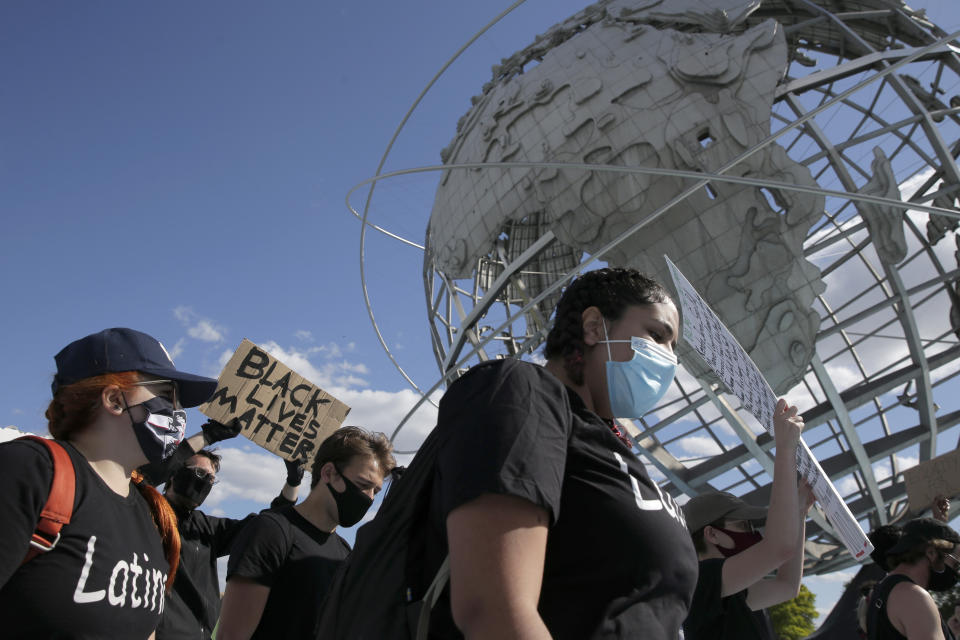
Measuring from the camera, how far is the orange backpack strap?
1.37 meters

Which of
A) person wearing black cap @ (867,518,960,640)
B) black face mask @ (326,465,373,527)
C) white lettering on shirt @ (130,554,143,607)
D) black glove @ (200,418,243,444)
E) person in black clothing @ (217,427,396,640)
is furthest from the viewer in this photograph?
black glove @ (200,418,243,444)

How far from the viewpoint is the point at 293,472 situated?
4.27 meters

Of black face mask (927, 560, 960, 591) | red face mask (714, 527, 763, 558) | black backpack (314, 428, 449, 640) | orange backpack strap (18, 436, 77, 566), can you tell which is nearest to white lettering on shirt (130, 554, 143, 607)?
orange backpack strap (18, 436, 77, 566)

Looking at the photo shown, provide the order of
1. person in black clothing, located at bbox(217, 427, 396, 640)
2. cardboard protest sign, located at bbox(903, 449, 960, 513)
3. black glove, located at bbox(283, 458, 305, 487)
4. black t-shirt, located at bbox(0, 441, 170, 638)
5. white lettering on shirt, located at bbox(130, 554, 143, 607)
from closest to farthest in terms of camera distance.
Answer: black t-shirt, located at bbox(0, 441, 170, 638) < white lettering on shirt, located at bbox(130, 554, 143, 607) < person in black clothing, located at bbox(217, 427, 396, 640) < black glove, located at bbox(283, 458, 305, 487) < cardboard protest sign, located at bbox(903, 449, 960, 513)

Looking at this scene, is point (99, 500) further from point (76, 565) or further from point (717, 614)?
point (717, 614)

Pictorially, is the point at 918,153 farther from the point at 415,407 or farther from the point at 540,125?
the point at 415,407

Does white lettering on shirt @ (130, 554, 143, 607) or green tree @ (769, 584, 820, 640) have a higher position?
white lettering on shirt @ (130, 554, 143, 607)

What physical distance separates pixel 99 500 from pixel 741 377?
1.76 metres

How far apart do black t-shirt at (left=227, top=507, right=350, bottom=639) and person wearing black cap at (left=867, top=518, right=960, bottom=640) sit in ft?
7.13

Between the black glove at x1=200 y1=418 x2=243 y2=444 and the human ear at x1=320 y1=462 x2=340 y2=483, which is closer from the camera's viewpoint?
the human ear at x1=320 y1=462 x2=340 y2=483

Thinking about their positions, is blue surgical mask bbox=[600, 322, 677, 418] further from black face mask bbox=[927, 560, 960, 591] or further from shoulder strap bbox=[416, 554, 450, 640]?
black face mask bbox=[927, 560, 960, 591]

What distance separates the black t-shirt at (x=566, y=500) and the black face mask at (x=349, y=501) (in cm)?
201

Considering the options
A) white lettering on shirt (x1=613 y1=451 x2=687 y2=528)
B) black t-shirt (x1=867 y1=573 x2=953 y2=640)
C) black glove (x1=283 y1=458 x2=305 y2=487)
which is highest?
black glove (x1=283 y1=458 x2=305 y2=487)

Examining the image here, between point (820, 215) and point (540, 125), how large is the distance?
2.79 metres
